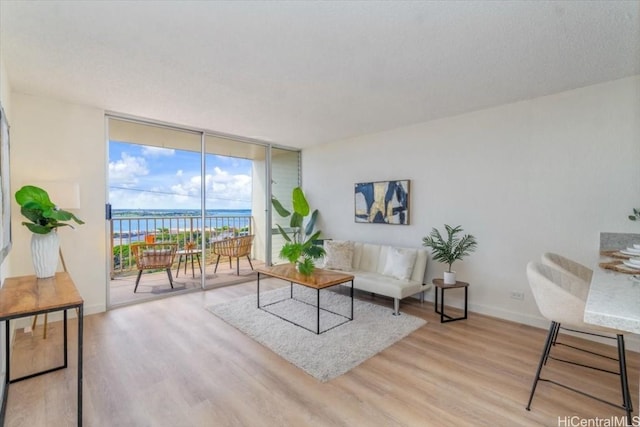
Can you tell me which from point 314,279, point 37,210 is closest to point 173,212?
point 37,210

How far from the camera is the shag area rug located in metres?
2.44

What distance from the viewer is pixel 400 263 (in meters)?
3.77

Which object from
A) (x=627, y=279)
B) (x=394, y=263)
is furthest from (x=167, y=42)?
(x=394, y=263)

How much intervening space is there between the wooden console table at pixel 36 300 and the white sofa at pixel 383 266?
2868 mm

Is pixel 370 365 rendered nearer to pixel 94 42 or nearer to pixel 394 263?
pixel 394 263

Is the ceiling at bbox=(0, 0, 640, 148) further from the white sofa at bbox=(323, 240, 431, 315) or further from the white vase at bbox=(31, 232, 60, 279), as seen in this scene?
the white sofa at bbox=(323, 240, 431, 315)

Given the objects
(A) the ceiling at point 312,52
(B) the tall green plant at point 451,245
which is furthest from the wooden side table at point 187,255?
(B) the tall green plant at point 451,245

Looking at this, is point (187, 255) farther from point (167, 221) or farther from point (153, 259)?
point (153, 259)

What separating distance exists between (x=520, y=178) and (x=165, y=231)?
5739mm

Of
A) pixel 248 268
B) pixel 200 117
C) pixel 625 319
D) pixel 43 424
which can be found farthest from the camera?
pixel 248 268

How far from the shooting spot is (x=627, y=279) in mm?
1397

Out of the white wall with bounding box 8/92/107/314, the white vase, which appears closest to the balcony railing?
the white wall with bounding box 8/92/107/314

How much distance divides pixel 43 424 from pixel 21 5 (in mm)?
2457

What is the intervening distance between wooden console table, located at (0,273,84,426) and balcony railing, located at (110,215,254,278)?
7.82ft
